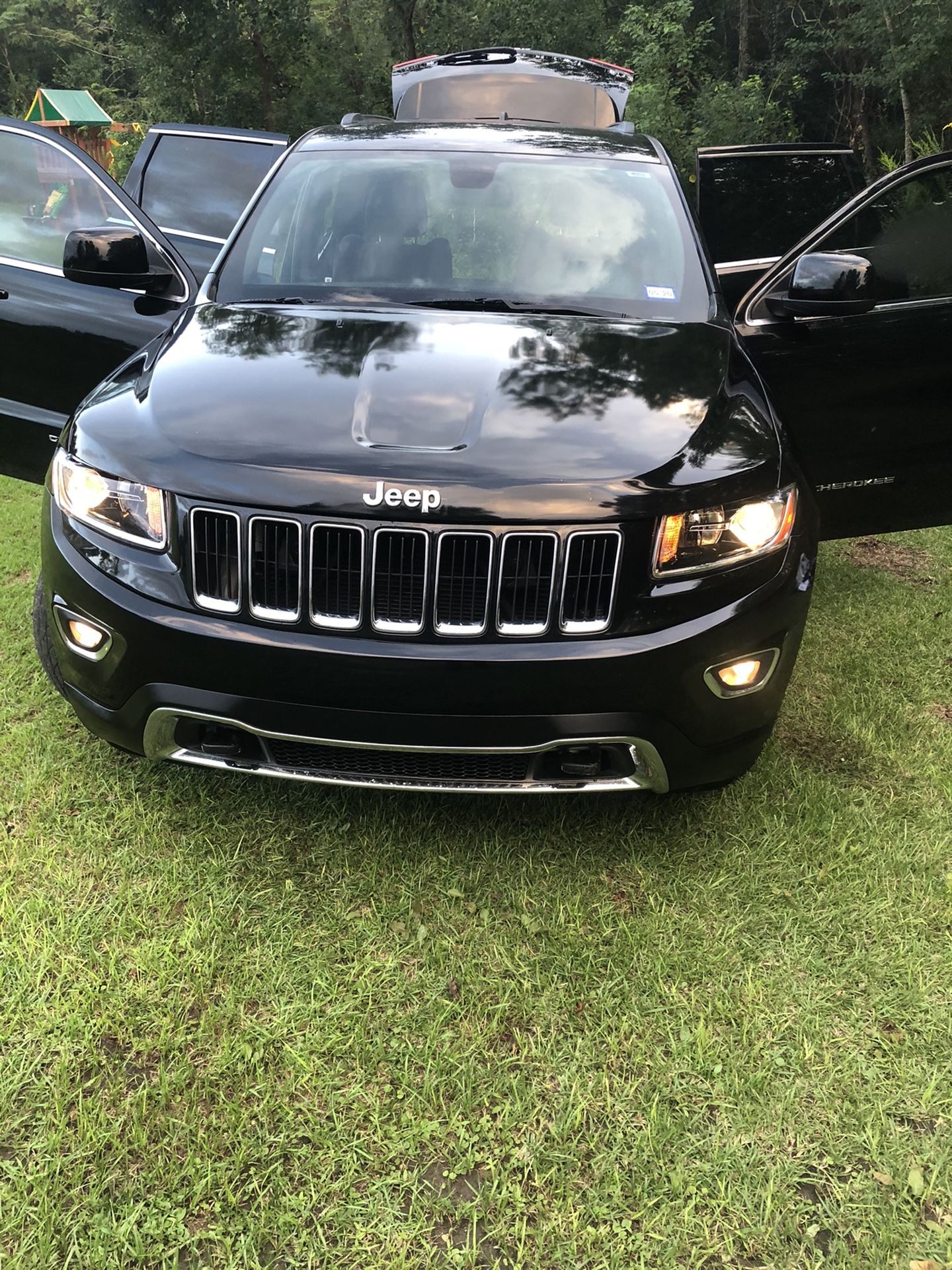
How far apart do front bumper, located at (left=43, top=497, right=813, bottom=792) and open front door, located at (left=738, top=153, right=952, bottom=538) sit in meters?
1.40

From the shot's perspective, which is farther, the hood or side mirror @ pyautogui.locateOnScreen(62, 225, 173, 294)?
side mirror @ pyautogui.locateOnScreen(62, 225, 173, 294)

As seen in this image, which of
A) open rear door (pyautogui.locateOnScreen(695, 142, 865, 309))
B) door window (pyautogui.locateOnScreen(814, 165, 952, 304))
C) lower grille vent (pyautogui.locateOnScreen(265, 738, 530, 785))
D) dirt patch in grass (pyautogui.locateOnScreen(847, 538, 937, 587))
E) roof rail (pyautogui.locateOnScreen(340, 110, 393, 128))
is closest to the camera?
lower grille vent (pyautogui.locateOnScreen(265, 738, 530, 785))

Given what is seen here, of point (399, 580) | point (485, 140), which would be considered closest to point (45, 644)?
point (399, 580)

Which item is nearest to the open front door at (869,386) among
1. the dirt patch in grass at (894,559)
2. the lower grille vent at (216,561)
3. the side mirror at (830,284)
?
the side mirror at (830,284)

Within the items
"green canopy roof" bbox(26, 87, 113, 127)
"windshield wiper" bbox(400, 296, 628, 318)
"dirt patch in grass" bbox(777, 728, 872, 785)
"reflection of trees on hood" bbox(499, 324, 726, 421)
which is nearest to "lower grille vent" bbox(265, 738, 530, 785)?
"reflection of trees on hood" bbox(499, 324, 726, 421)

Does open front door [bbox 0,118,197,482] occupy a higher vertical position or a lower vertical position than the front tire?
higher

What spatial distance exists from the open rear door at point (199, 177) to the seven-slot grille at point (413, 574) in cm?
392

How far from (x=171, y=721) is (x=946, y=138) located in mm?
16149

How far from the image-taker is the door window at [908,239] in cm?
378

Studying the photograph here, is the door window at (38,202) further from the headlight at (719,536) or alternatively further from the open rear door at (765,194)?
the headlight at (719,536)

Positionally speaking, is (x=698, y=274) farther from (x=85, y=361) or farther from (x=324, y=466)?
(x=85, y=361)

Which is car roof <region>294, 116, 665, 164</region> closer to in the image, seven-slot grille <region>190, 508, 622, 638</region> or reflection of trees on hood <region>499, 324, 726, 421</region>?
reflection of trees on hood <region>499, 324, 726, 421</region>

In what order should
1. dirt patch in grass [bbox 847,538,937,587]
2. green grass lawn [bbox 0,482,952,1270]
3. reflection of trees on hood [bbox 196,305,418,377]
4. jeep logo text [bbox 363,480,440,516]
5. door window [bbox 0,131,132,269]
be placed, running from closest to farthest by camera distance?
1. green grass lawn [bbox 0,482,952,1270]
2. jeep logo text [bbox 363,480,440,516]
3. reflection of trees on hood [bbox 196,305,418,377]
4. door window [bbox 0,131,132,269]
5. dirt patch in grass [bbox 847,538,937,587]

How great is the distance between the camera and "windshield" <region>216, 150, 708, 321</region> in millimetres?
3055
